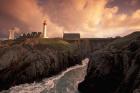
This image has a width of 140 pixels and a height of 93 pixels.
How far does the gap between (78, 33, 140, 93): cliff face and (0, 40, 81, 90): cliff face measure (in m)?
26.9

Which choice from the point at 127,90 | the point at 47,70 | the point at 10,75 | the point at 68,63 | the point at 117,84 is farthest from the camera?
the point at 68,63

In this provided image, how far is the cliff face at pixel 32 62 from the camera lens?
57.9 m

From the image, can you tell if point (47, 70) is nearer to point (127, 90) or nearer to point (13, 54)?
point (13, 54)

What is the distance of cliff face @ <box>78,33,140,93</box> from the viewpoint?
78.8 feet

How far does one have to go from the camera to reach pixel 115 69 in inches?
1112

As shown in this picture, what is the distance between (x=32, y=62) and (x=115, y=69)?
124 feet

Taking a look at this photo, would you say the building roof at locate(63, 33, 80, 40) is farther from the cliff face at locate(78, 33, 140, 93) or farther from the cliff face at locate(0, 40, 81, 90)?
the cliff face at locate(78, 33, 140, 93)

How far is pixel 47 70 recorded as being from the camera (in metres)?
63.2

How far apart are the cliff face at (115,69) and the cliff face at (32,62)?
26936 millimetres

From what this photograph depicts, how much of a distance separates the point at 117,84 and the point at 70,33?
104m

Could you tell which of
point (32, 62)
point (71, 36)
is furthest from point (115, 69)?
point (71, 36)

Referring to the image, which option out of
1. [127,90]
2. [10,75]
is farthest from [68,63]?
[127,90]

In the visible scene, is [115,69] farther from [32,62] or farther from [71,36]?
[71,36]

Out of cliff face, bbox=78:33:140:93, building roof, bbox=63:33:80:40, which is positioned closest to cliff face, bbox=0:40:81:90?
cliff face, bbox=78:33:140:93
